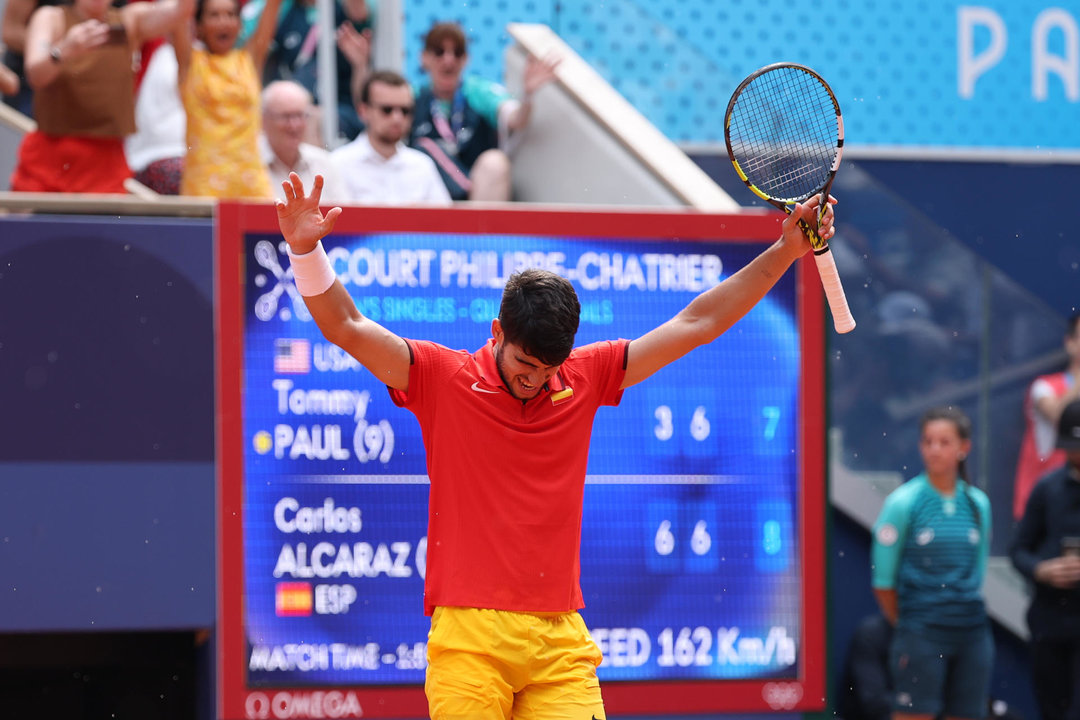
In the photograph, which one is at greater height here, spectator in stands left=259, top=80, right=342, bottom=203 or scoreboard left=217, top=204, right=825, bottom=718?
spectator in stands left=259, top=80, right=342, bottom=203

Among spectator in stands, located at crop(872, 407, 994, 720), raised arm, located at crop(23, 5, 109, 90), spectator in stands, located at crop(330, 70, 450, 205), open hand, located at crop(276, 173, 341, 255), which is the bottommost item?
spectator in stands, located at crop(872, 407, 994, 720)

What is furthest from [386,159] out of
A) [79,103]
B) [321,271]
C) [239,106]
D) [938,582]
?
[321,271]

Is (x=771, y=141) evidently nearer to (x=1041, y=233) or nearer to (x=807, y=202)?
(x=807, y=202)

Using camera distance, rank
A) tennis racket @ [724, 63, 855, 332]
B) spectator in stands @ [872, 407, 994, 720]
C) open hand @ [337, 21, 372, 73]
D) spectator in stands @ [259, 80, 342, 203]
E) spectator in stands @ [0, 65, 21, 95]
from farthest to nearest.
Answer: open hand @ [337, 21, 372, 73]
spectator in stands @ [0, 65, 21, 95]
spectator in stands @ [872, 407, 994, 720]
spectator in stands @ [259, 80, 342, 203]
tennis racket @ [724, 63, 855, 332]

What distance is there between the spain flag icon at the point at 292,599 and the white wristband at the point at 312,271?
274cm

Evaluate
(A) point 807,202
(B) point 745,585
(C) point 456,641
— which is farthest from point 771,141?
(B) point 745,585

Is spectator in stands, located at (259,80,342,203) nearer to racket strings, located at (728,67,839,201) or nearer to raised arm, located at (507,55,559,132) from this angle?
raised arm, located at (507,55,559,132)

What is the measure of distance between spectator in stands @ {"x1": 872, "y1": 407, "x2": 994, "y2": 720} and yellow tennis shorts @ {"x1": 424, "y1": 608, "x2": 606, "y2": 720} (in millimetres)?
4130

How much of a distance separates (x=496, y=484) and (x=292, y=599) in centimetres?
260

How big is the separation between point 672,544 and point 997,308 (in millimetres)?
3552

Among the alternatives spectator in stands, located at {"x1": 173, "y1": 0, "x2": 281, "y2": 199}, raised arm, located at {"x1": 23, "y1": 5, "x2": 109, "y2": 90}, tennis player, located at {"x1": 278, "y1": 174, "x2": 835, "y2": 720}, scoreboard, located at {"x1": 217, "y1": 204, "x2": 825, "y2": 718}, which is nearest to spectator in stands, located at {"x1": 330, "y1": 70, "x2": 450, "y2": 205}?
spectator in stands, located at {"x1": 173, "y1": 0, "x2": 281, "y2": 199}

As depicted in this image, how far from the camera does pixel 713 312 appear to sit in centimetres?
444

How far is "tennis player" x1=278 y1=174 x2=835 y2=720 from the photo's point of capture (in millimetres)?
4074

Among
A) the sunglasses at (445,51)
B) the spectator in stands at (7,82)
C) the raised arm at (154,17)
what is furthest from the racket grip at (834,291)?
the spectator in stands at (7,82)
